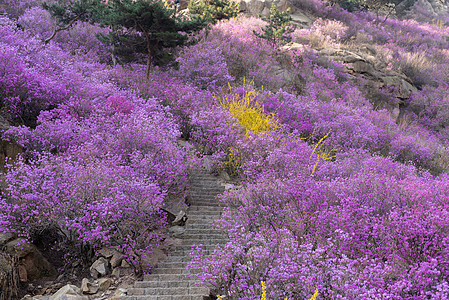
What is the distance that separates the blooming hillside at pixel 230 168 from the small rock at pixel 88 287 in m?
0.46

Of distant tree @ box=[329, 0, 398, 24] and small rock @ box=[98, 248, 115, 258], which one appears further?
distant tree @ box=[329, 0, 398, 24]

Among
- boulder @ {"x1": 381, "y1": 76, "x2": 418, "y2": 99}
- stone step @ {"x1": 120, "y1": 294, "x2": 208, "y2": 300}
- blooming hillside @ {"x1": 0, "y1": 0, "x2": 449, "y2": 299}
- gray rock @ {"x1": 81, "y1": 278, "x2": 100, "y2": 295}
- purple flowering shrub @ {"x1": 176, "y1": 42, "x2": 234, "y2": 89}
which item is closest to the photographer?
blooming hillside @ {"x1": 0, "y1": 0, "x2": 449, "y2": 299}

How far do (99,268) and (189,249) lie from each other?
1.21 metres

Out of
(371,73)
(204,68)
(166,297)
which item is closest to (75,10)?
(204,68)

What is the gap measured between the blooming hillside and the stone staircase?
0.24 m

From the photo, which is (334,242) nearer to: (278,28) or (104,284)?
(104,284)

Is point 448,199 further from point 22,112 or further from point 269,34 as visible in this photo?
point 269,34

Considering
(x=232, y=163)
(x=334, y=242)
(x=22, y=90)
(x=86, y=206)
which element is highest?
(x=334, y=242)

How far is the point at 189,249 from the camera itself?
459 cm

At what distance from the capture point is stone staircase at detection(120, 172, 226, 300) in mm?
3697

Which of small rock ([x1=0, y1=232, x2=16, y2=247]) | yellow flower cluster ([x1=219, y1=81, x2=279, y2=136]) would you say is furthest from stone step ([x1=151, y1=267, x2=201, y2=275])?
yellow flower cluster ([x1=219, y1=81, x2=279, y2=136])

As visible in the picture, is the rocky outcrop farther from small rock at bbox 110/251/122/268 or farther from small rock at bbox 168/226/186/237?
small rock at bbox 168/226/186/237

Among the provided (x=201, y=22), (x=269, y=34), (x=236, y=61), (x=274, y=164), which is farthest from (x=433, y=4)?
(x=274, y=164)

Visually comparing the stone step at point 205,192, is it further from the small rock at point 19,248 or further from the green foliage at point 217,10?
the green foliage at point 217,10
